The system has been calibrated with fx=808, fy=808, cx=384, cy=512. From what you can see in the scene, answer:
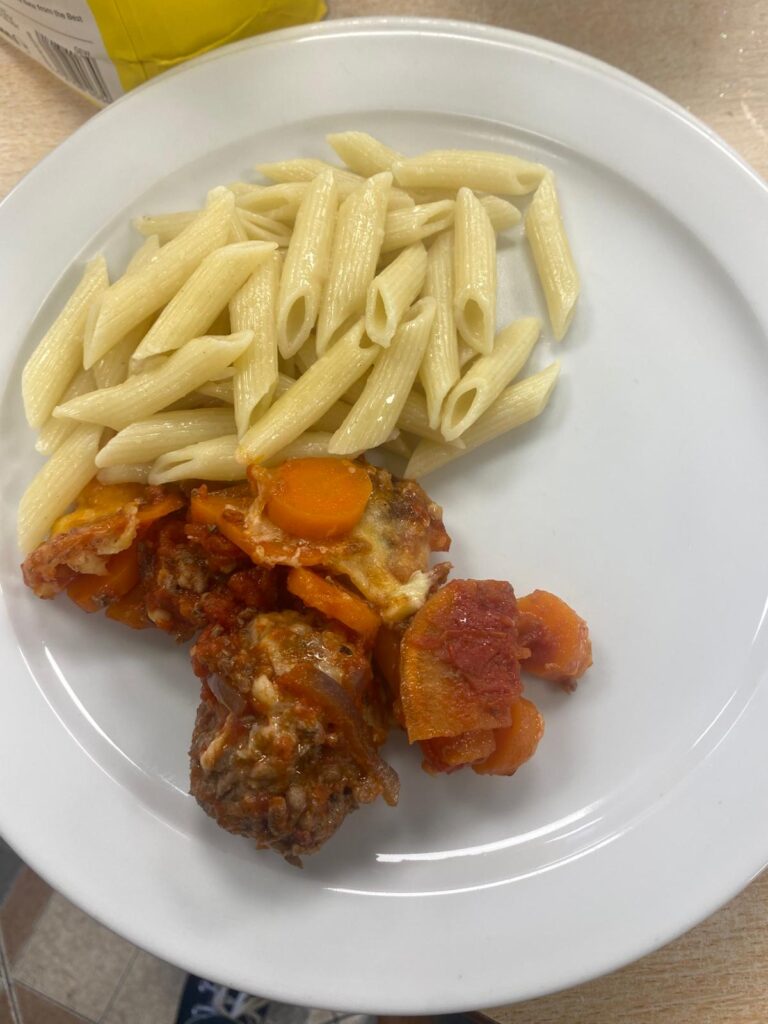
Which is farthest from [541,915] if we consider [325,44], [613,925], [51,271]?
[325,44]

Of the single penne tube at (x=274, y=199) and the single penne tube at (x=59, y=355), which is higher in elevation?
the single penne tube at (x=274, y=199)

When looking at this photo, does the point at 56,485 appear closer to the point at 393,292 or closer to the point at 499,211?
the point at 393,292

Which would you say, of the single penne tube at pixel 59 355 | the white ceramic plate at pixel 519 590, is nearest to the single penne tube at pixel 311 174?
the white ceramic plate at pixel 519 590

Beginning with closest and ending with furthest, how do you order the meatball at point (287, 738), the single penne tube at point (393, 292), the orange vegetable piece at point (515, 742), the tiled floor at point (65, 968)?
the meatball at point (287, 738)
the orange vegetable piece at point (515, 742)
the single penne tube at point (393, 292)
the tiled floor at point (65, 968)

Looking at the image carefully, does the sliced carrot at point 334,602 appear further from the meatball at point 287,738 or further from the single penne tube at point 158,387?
the single penne tube at point 158,387

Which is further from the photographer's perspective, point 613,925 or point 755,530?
point 755,530

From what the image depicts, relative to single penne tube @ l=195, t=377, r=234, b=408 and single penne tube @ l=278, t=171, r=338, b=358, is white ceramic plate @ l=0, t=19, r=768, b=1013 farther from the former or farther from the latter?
single penne tube @ l=195, t=377, r=234, b=408

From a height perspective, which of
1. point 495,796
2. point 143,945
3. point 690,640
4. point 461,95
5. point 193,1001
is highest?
point 461,95

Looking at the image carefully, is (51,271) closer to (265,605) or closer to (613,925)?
(265,605)
